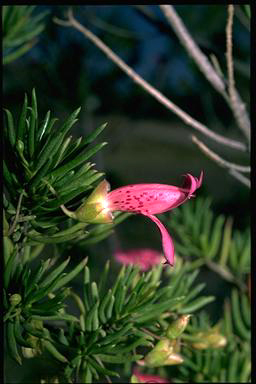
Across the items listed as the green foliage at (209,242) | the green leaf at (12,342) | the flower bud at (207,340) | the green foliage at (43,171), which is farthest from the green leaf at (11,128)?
the green foliage at (209,242)

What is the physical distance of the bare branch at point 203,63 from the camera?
47 cm

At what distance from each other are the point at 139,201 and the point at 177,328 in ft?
0.30

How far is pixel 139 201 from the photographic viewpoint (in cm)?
35

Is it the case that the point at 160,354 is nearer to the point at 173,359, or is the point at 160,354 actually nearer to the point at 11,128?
the point at 173,359

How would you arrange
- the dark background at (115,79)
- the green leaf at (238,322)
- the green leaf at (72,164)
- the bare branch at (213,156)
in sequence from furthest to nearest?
the dark background at (115,79) < the green leaf at (238,322) < the bare branch at (213,156) < the green leaf at (72,164)

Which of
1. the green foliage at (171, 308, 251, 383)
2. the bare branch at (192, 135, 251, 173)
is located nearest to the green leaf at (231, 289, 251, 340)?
the green foliage at (171, 308, 251, 383)

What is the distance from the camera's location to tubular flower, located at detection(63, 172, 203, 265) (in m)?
0.35

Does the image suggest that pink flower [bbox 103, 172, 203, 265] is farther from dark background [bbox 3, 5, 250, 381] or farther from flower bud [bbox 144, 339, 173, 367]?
dark background [bbox 3, 5, 250, 381]

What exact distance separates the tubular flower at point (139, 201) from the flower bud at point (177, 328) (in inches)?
2.8

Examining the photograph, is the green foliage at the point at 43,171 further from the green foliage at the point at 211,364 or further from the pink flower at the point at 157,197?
the green foliage at the point at 211,364

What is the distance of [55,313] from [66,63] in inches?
24.2

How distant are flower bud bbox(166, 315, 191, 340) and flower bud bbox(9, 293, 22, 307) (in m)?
0.10
